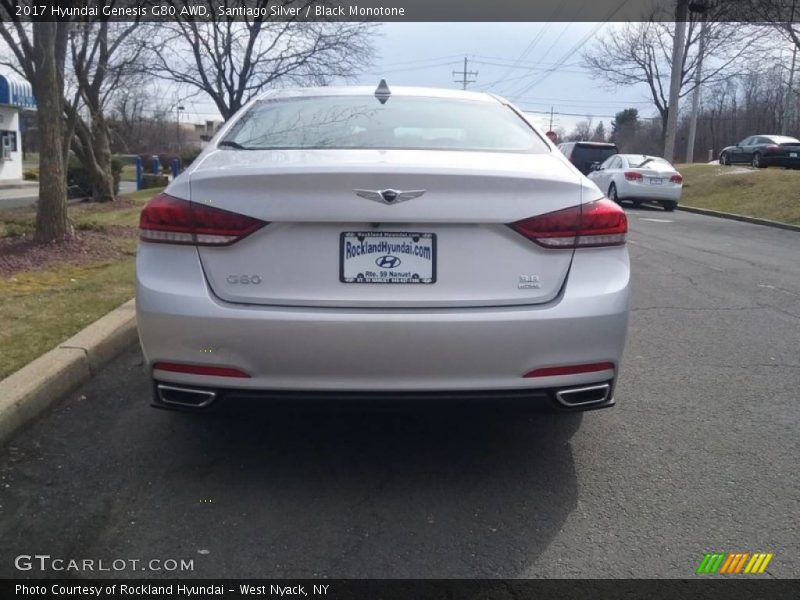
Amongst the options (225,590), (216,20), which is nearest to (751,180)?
(216,20)

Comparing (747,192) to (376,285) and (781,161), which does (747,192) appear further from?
(376,285)

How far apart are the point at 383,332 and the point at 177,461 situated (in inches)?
49.4

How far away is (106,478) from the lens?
3.23 meters

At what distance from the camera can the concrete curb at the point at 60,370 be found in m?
3.62

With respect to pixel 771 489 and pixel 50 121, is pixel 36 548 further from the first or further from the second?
pixel 50 121

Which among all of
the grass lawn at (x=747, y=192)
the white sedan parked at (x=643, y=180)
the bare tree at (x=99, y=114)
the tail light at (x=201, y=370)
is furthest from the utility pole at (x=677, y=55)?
the tail light at (x=201, y=370)

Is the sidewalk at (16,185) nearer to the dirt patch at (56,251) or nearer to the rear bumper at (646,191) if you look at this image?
the rear bumper at (646,191)

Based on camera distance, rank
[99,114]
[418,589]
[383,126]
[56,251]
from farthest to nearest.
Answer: [99,114], [56,251], [383,126], [418,589]

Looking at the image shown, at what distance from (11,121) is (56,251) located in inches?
994

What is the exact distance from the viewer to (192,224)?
9.72 feet

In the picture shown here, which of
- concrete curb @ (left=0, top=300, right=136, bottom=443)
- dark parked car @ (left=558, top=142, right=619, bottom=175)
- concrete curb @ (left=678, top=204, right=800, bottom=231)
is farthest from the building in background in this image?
concrete curb @ (left=0, top=300, right=136, bottom=443)

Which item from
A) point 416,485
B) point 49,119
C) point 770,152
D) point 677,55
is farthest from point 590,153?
point 416,485

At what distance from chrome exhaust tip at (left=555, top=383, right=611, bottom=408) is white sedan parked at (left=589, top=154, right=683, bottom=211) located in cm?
1773

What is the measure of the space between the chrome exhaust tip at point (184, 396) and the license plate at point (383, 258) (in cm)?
71
